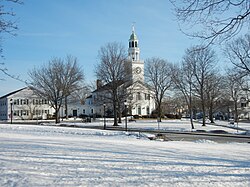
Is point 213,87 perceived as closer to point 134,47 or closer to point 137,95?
point 137,95

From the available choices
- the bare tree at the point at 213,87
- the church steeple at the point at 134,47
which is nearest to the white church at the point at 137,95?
the church steeple at the point at 134,47

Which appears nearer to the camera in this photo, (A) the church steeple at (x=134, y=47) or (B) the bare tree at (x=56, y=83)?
(B) the bare tree at (x=56, y=83)

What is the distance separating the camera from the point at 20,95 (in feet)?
294

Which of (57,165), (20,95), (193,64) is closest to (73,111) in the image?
(20,95)

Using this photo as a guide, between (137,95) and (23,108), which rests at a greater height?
(137,95)

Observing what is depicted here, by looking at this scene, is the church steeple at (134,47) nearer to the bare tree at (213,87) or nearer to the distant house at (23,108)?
the distant house at (23,108)

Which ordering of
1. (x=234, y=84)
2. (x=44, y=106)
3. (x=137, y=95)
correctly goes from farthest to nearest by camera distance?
(x=44, y=106) → (x=137, y=95) → (x=234, y=84)

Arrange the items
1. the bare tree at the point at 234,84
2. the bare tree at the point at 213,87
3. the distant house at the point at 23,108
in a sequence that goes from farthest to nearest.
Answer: the distant house at the point at 23,108, the bare tree at the point at 213,87, the bare tree at the point at 234,84

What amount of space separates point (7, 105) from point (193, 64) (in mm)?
60805

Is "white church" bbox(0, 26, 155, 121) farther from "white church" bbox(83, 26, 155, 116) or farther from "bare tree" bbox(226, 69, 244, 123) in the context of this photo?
"bare tree" bbox(226, 69, 244, 123)

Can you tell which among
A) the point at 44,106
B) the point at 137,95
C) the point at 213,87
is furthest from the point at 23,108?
the point at 213,87

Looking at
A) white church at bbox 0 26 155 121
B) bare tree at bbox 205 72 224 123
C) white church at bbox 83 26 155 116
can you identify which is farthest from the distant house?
bare tree at bbox 205 72 224 123

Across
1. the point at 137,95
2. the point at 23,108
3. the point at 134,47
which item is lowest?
→ the point at 23,108

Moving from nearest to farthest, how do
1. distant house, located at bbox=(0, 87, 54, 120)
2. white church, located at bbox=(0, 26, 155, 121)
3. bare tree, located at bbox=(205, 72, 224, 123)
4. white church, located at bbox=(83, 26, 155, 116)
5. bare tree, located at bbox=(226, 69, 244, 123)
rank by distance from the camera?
1. bare tree, located at bbox=(226, 69, 244, 123)
2. bare tree, located at bbox=(205, 72, 224, 123)
3. white church, located at bbox=(83, 26, 155, 116)
4. white church, located at bbox=(0, 26, 155, 121)
5. distant house, located at bbox=(0, 87, 54, 120)
